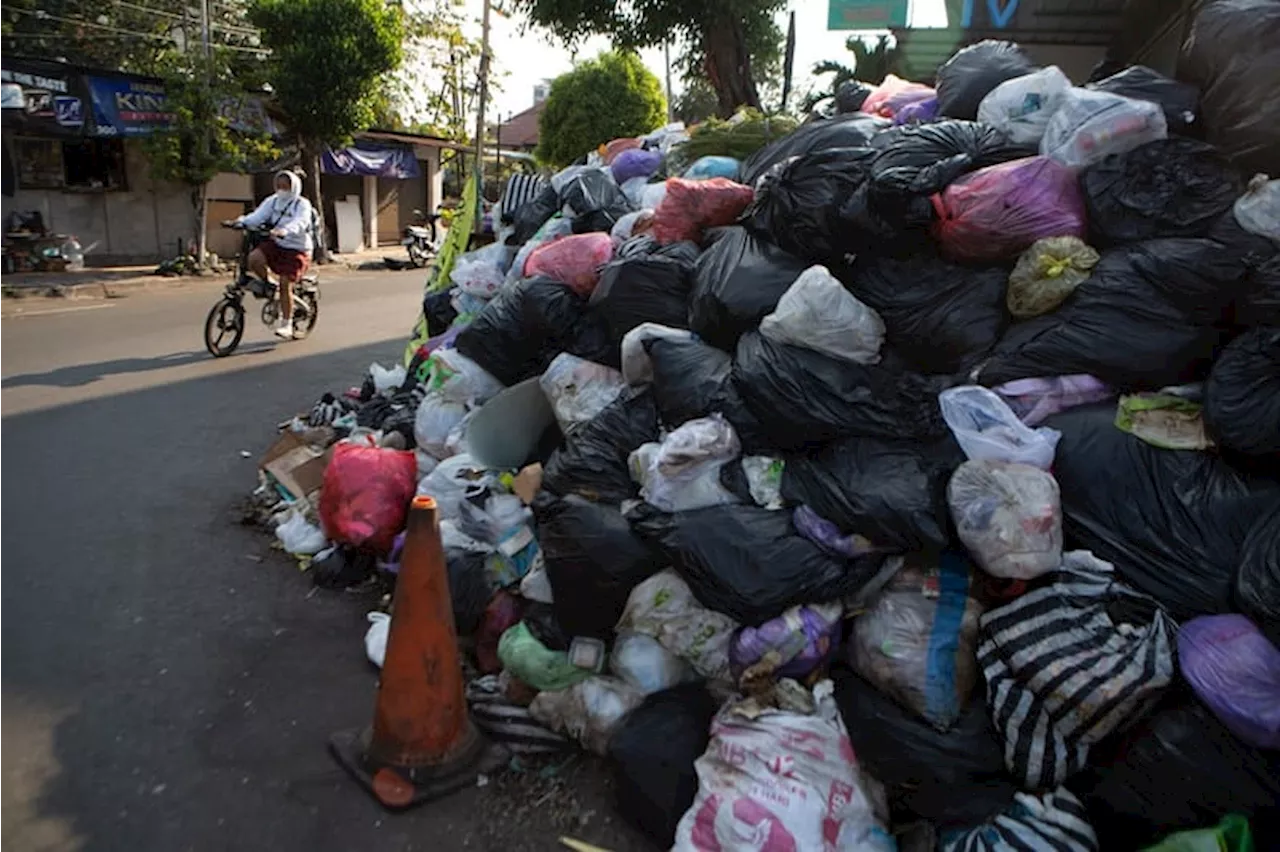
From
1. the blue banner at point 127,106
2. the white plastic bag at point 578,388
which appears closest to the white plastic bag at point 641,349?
the white plastic bag at point 578,388

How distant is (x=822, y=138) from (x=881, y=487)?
5.12ft

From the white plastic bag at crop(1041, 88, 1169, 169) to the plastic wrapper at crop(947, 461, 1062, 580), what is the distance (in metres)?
1.02

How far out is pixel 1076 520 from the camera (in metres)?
2.06

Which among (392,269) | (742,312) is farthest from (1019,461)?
(392,269)

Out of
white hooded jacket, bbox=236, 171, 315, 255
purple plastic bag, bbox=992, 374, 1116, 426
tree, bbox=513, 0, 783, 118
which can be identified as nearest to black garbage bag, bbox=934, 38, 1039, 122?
purple plastic bag, bbox=992, 374, 1116, 426

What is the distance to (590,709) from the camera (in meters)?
2.26

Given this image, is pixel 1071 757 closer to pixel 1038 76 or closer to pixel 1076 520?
pixel 1076 520

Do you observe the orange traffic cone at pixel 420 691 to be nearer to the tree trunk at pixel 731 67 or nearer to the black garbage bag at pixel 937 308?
the black garbage bag at pixel 937 308

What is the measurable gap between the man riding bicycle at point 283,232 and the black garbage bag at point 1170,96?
21.6ft

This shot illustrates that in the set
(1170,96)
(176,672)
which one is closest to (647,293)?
(1170,96)

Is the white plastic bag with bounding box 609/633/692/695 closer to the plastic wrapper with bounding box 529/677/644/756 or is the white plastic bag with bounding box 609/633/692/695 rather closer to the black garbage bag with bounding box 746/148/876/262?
the plastic wrapper with bounding box 529/677/644/756

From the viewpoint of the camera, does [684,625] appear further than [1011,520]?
Yes

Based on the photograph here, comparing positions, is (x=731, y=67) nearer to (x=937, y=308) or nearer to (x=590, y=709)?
(x=937, y=308)

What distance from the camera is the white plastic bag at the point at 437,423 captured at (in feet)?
11.9
